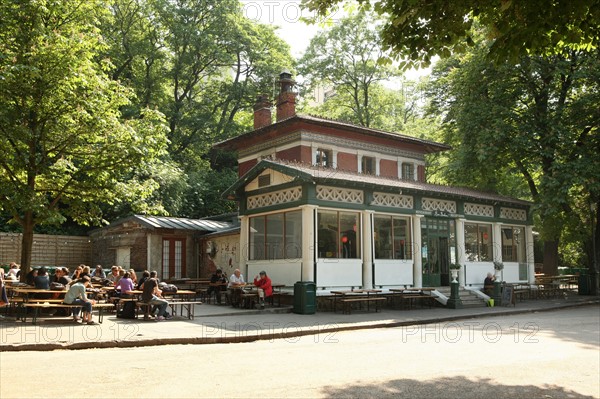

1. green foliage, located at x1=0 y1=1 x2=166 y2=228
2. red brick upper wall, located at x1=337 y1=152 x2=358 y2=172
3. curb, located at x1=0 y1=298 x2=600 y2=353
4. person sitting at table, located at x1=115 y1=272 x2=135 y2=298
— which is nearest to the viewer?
curb, located at x1=0 y1=298 x2=600 y2=353

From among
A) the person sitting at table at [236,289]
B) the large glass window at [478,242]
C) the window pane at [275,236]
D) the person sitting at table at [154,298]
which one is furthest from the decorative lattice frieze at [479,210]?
the person sitting at table at [154,298]

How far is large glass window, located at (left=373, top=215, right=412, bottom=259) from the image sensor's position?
72.7 feet

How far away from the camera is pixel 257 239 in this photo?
2281 cm

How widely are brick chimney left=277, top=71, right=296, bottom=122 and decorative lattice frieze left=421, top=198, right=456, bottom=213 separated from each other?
9762 mm

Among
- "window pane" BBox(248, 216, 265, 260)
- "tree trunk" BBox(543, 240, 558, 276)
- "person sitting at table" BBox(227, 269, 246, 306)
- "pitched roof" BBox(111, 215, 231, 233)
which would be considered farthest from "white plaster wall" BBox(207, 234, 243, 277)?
"tree trunk" BBox(543, 240, 558, 276)

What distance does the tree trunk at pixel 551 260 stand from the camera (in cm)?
3241

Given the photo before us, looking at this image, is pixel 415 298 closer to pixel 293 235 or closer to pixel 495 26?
pixel 293 235

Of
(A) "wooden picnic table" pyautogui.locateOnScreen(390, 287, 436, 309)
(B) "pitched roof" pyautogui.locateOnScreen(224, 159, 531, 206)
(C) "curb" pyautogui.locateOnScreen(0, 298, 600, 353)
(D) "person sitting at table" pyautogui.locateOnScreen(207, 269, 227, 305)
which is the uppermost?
(B) "pitched roof" pyautogui.locateOnScreen(224, 159, 531, 206)

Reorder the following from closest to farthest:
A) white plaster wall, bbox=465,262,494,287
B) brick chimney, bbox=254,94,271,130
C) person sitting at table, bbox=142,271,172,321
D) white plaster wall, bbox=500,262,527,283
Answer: person sitting at table, bbox=142,271,172,321
white plaster wall, bbox=465,262,494,287
white plaster wall, bbox=500,262,527,283
brick chimney, bbox=254,94,271,130

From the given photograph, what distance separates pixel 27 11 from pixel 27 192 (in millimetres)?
4898

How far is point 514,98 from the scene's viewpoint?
28.9 metres

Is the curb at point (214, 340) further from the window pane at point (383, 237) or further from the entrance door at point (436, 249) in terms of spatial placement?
the entrance door at point (436, 249)

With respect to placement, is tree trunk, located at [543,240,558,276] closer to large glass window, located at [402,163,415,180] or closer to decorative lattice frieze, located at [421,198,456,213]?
large glass window, located at [402,163,415,180]

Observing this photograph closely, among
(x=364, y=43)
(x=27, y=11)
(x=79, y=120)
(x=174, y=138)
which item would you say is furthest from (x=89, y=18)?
(x=364, y=43)
